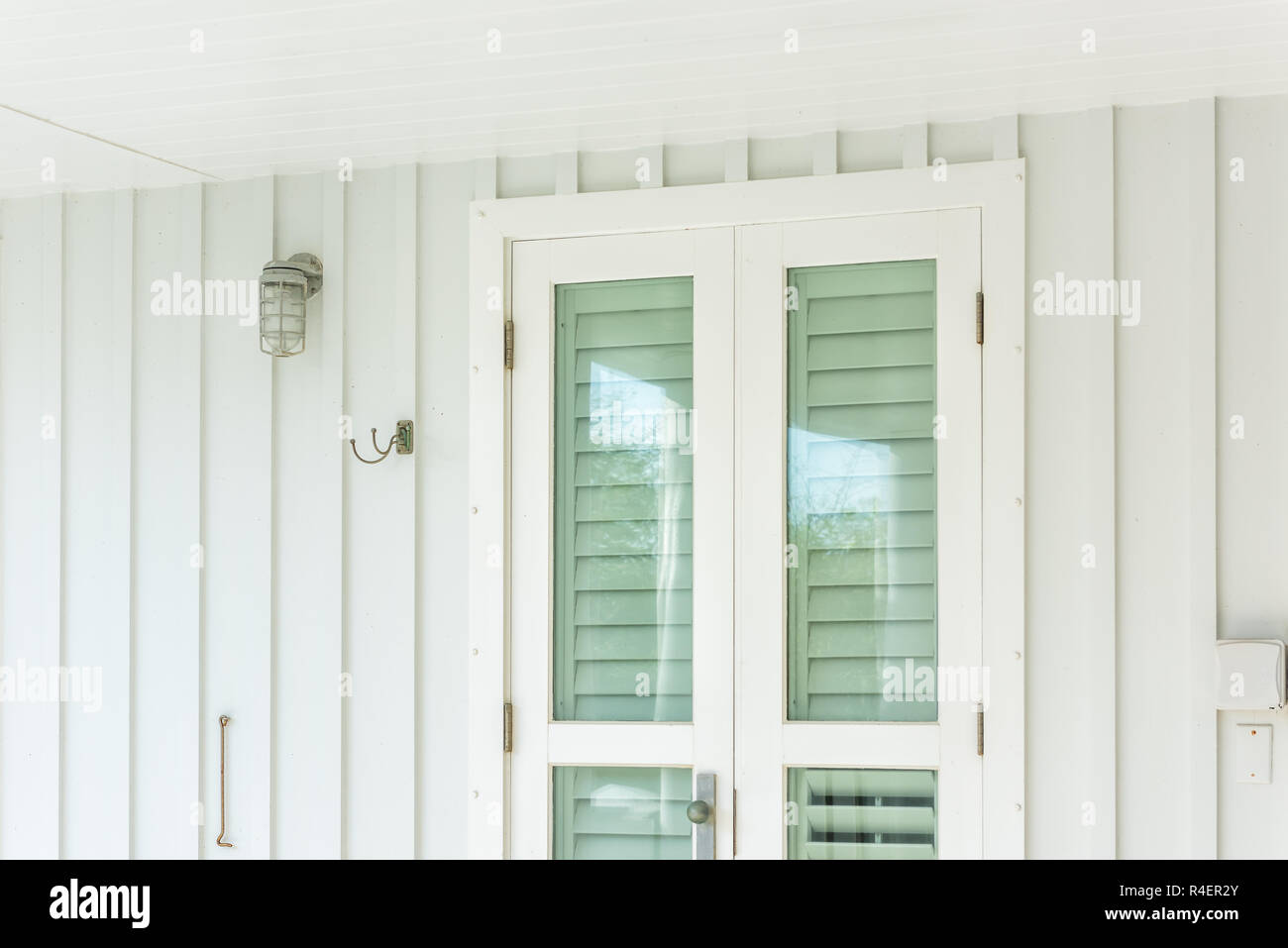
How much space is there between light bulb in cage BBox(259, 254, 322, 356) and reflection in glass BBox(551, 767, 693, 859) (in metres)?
1.26

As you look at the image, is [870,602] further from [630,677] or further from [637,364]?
[637,364]

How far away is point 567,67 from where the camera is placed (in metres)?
2.35

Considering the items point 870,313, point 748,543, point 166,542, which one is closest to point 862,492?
point 748,543

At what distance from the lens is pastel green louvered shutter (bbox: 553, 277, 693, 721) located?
2.76m

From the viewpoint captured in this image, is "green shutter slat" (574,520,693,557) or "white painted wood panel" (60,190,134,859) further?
"white painted wood panel" (60,190,134,859)

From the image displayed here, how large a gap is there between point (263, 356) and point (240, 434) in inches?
8.4

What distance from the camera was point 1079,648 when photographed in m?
2.51

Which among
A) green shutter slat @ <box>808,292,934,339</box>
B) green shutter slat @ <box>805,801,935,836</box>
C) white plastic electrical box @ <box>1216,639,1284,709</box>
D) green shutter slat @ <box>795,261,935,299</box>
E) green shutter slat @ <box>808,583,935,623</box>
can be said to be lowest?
green shutter slat @ <box>805,801,935,836</box>

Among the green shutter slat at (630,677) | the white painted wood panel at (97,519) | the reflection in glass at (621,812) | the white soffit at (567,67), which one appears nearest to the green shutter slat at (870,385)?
the white soffit at (567,67)

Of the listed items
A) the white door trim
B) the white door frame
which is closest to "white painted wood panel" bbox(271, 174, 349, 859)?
the white door frame

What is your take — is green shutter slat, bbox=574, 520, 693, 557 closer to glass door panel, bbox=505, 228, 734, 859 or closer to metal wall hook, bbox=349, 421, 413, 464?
glass door panel, bbox=505, 228, 734, 859

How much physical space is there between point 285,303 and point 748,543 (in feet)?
4.27

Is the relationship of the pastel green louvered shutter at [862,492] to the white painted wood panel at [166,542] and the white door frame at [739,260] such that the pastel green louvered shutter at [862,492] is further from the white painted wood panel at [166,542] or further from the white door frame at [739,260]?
the white painted wood panel at [166,542]
